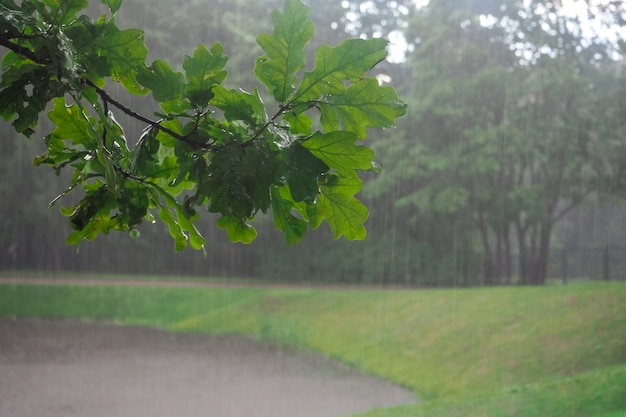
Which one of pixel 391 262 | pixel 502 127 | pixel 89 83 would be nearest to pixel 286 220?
pixel 89 83

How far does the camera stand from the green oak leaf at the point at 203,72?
18.5 inches

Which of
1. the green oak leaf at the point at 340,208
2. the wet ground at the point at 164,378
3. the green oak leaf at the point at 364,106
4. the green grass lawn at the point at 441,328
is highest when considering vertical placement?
the green oak leaf at the point at 364,106

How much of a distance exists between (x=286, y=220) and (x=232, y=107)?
8cm

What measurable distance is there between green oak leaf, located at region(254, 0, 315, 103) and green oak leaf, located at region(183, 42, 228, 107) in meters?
0.03

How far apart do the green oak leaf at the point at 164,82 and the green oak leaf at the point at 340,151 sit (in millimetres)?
91

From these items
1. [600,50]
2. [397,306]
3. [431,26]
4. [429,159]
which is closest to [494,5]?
[431,26]

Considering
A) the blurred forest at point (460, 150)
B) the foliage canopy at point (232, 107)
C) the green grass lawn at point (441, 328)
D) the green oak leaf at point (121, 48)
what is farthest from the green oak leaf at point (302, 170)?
the blurred forest at point (460, 150)

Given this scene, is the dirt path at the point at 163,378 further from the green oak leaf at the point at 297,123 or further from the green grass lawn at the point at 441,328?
the green oak leaf at the point at 297,123

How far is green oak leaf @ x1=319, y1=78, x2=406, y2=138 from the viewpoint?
1.54 feet

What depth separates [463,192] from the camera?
27.1ft

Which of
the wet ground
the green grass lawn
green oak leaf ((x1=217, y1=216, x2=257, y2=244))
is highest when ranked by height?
green oak leaf ((x1=217, y1=216, x2=257, y2=244))

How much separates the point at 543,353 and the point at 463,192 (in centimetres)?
254

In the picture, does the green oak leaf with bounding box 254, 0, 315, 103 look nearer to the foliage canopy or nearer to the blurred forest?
the foliage canopy

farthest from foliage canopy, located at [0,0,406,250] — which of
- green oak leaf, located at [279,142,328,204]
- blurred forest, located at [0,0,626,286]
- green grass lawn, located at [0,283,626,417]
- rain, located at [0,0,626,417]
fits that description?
blurred forest, located at [0,0,626,286]
